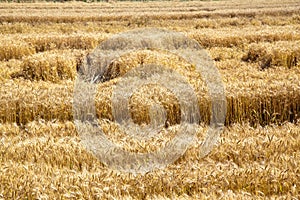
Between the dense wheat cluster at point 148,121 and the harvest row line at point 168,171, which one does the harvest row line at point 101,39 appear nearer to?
the dense wheat cluster at point 148,121

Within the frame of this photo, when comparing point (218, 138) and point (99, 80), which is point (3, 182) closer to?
point (218, 138)

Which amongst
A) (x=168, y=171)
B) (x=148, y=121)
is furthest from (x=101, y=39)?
(x=168, y=171)

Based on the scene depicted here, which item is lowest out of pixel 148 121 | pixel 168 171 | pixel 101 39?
pixel 148 121

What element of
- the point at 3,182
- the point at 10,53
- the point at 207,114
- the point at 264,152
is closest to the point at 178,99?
the point at 207,114

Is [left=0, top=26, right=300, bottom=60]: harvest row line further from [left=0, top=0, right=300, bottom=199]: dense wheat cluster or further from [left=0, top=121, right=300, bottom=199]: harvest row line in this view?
[left=0, top=121, right=300, bottom=199]: harvest row line

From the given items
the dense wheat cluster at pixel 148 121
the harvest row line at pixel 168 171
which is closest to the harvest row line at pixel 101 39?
the dense wheat cluster at pixel 148 121

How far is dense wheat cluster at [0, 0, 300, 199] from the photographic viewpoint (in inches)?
199

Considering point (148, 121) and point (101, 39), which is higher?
point (101, 39)

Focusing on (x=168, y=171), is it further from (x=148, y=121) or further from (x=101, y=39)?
(x=101, y=39)

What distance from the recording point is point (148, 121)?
809cm

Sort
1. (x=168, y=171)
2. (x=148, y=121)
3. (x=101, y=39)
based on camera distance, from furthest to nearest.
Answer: (x=101, y=39)
(x=148, y=121)
(x=168, y=171)

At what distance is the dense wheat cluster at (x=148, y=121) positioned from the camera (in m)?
5.05

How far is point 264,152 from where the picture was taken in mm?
5941

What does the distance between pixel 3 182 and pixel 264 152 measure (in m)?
3.57
